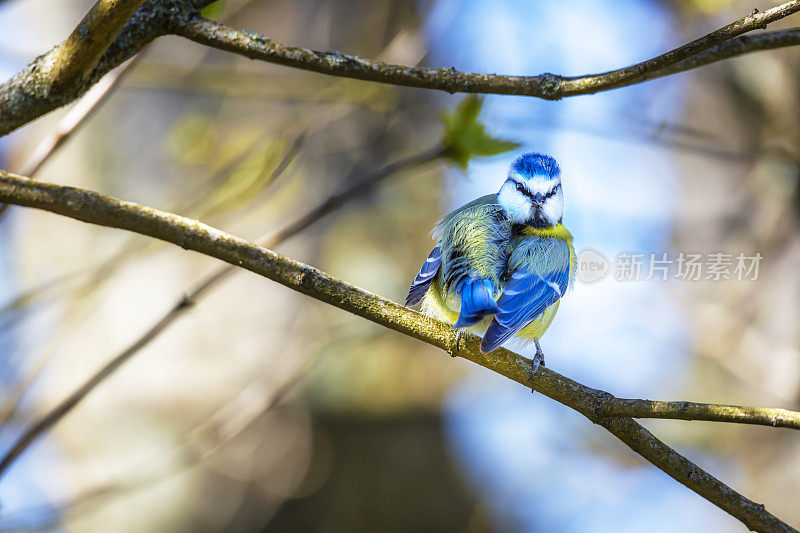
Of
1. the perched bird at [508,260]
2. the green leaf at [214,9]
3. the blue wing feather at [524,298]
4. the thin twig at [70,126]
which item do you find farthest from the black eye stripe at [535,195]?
the thin twig at [70,126]

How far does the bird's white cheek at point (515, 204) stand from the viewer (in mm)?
1845

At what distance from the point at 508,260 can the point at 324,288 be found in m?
0.74

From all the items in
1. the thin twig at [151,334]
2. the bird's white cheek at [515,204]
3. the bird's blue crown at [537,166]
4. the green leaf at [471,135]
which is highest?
the bird's blue crown at [537,166]

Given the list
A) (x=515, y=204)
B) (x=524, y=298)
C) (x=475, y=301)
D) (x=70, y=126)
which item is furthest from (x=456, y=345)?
(x=70, y=126)

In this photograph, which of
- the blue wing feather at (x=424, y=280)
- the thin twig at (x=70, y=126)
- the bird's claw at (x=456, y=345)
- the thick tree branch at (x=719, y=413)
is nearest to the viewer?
the thick tree branch at (x=719, y=413)

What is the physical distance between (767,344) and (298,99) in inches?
81.6

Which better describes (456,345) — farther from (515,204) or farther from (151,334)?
(515,204)

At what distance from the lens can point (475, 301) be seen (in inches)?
58.1

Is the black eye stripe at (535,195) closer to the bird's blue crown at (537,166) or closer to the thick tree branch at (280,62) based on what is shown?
the bird's blue crown at (537,166)

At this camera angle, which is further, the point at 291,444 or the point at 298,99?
the point at 291,444

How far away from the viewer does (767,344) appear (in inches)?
116

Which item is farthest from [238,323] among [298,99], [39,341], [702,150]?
[702,150]

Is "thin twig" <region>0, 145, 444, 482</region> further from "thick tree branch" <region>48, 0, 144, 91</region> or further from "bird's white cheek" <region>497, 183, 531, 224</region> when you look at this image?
"thick tree branch" <region>48, 0, 144, 91</region>

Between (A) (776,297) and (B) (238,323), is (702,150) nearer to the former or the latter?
(A) (776,297)
